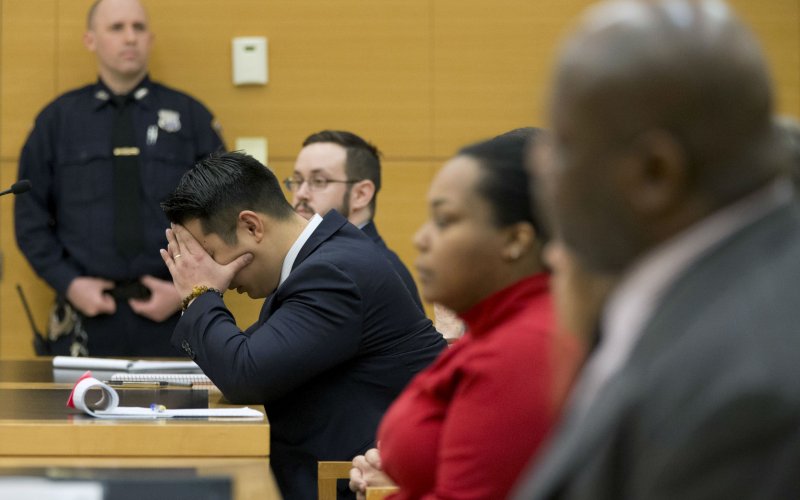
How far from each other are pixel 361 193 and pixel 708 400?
141 inches

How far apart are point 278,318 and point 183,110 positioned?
2.61m

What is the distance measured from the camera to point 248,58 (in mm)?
5273

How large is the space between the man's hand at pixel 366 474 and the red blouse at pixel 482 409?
1.95 feet

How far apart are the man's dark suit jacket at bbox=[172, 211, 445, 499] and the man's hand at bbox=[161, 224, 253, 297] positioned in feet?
0.23

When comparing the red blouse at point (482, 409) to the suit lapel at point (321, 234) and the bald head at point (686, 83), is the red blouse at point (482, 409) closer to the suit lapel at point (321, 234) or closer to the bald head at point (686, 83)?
the bald head at point (686, 83)

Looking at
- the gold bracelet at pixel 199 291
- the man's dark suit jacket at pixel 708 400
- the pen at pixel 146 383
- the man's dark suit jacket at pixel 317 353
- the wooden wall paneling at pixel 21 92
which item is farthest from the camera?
the wooden wall paneling at pixel 21 92

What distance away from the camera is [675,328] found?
2.60 feet

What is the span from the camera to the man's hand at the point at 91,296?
477 centimetres

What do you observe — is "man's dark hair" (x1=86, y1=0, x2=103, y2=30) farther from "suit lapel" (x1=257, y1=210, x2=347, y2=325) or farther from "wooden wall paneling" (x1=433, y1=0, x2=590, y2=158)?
"suit lapel" (x1=257, y1=210, x2=347, y2=325)

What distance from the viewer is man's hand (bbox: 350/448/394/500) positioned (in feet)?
7.72

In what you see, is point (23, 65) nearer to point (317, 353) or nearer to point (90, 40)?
point (90, 40)

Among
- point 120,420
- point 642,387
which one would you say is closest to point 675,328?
point 642,387

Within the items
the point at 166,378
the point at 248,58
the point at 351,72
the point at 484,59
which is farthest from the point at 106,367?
the point at 484,59

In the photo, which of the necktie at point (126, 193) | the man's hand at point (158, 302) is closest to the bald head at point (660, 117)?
the man's hand at point (158, 302)
